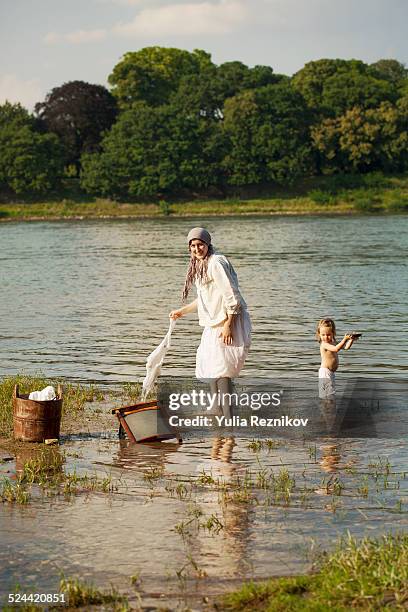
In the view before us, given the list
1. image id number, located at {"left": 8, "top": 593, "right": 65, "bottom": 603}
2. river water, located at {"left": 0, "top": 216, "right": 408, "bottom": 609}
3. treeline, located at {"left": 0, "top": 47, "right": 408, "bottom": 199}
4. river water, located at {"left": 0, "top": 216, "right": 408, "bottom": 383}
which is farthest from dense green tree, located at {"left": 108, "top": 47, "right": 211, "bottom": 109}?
image id number, located at {"left": 8, "top": 593, "right": 65, "bottom": 603}

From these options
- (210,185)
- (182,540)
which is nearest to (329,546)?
(182,540)

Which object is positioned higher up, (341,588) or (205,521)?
(341,588)

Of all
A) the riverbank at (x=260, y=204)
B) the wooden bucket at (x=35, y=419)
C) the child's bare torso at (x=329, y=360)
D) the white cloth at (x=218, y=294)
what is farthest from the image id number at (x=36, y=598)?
the riverbank at (x=260, y=204)

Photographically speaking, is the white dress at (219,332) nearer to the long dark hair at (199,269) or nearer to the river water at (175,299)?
the long dark hair at (199,269)

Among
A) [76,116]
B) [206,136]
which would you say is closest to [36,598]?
[206,136]

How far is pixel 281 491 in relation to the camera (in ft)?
28.4

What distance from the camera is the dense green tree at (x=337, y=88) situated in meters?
109

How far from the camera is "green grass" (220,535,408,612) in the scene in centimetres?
572

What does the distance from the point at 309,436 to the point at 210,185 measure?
307 feet

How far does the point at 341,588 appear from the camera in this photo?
5.82 meters

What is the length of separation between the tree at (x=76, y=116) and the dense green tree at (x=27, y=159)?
10.2 ft

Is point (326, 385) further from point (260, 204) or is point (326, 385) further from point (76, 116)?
point (76, 116)

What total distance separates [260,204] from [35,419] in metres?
85.3
